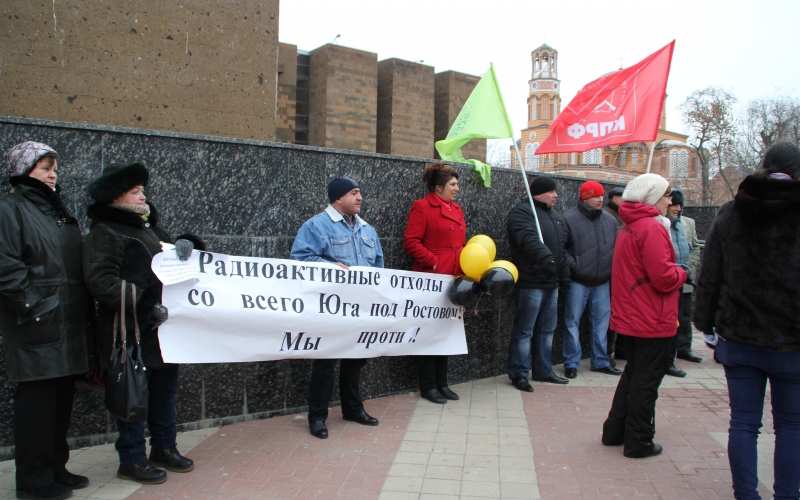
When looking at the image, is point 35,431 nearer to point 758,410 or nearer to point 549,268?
point 758,410

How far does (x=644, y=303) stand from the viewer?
4.32 meters

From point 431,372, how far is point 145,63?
3909 mm

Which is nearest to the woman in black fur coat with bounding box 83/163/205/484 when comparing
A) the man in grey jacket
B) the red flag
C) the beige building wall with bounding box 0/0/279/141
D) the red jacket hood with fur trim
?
the beige building wall with bounding box 0/0/279/141

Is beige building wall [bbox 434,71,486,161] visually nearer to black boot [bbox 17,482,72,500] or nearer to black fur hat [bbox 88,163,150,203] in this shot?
black fur hat [bbox 88,163,150,203]

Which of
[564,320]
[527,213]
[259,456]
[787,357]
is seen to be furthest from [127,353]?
[564,320]

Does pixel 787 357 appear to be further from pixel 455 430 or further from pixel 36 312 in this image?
pixel 36 312

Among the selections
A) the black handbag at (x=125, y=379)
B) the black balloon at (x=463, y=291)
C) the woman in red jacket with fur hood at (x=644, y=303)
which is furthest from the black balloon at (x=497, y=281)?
the black handbag at (x=125, y=379)

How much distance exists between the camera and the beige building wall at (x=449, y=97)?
19406 millimetres

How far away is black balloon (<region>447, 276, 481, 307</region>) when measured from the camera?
211 inches

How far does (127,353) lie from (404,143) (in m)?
15.3

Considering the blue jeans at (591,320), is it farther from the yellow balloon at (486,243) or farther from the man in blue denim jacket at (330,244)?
the man in blue denim jacket at (330,244)

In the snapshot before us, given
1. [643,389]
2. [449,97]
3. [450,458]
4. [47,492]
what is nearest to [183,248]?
[47,492]

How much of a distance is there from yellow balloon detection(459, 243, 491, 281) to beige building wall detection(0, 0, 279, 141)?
2625 millimetres

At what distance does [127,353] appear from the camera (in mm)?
3594
